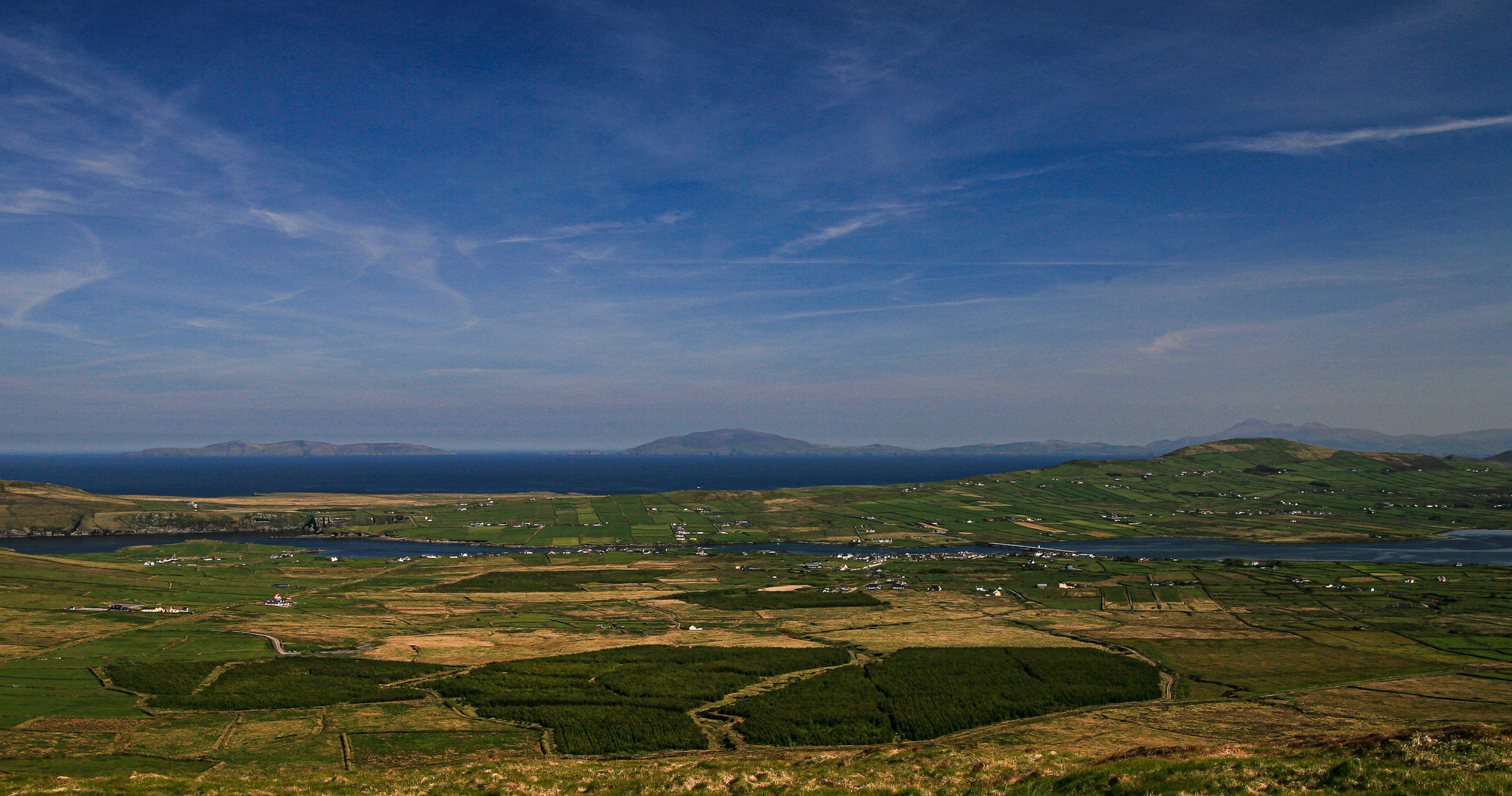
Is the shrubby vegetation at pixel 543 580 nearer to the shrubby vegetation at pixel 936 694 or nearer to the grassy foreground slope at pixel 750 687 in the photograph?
the grassy foreground slope at pixel 750 687

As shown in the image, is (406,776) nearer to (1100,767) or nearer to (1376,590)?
(1100,767)

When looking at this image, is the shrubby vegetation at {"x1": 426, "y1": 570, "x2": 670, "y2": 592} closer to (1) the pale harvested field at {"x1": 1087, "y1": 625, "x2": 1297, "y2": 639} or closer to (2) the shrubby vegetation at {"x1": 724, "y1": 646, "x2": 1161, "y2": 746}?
(2) the shrubby vegetation at {"x1": 724, "y1": 646, "x2": 1161, "y2": 746}

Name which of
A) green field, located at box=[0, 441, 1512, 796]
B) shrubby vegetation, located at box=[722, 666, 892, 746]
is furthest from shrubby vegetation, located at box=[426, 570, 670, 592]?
shrubby vegetation, located at box=[722, 666, 892, 746]

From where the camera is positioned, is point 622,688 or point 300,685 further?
point 622,688

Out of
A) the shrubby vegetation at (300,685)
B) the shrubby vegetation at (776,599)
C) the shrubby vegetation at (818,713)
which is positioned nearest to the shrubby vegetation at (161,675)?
the shrubby vegetation at (300,685)

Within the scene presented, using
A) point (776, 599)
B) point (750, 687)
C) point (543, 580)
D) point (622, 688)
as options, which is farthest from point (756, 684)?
point (543, 580)

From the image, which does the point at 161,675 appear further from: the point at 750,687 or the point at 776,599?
the point at 776,599

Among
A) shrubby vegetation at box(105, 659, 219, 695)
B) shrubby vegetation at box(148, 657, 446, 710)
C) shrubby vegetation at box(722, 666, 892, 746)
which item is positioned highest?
shrubby vegetation at box(105, 659, 219, 695)
